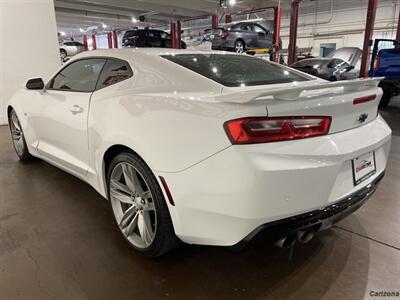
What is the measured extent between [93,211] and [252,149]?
170 cm

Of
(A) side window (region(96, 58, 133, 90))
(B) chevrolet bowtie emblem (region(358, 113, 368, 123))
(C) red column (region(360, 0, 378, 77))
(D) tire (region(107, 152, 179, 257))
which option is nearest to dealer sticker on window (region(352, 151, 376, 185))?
(B) chevrolet bowtie emblem (region(358, 113, 368, 123))

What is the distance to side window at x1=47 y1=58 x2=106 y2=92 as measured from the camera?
2324 mm

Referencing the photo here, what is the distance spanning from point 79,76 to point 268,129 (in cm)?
190

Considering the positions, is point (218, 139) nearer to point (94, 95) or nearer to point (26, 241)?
point (94, 95)

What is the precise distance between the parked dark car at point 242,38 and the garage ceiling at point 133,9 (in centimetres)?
191

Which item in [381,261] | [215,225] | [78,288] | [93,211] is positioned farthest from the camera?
[93,211]

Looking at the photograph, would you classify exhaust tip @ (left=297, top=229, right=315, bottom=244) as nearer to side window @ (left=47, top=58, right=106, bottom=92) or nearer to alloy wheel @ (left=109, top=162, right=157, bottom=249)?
alloy wheel @ (left=109, top=162, right=157, bottom=249)

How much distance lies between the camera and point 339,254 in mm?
1964

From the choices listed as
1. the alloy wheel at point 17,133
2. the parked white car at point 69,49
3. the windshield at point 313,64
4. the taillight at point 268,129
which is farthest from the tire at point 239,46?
the parked white car at point 69,49

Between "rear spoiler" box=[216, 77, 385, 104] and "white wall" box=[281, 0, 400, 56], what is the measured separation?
17.3 meters

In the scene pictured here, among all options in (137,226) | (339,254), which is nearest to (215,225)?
(137,226)

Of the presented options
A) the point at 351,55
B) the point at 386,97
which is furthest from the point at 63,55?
the point at 386,97

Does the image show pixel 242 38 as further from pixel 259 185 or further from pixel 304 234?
pixel 259 185

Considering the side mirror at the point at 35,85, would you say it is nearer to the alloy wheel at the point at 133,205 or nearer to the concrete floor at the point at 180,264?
the concrete floor at the point at 180,264
